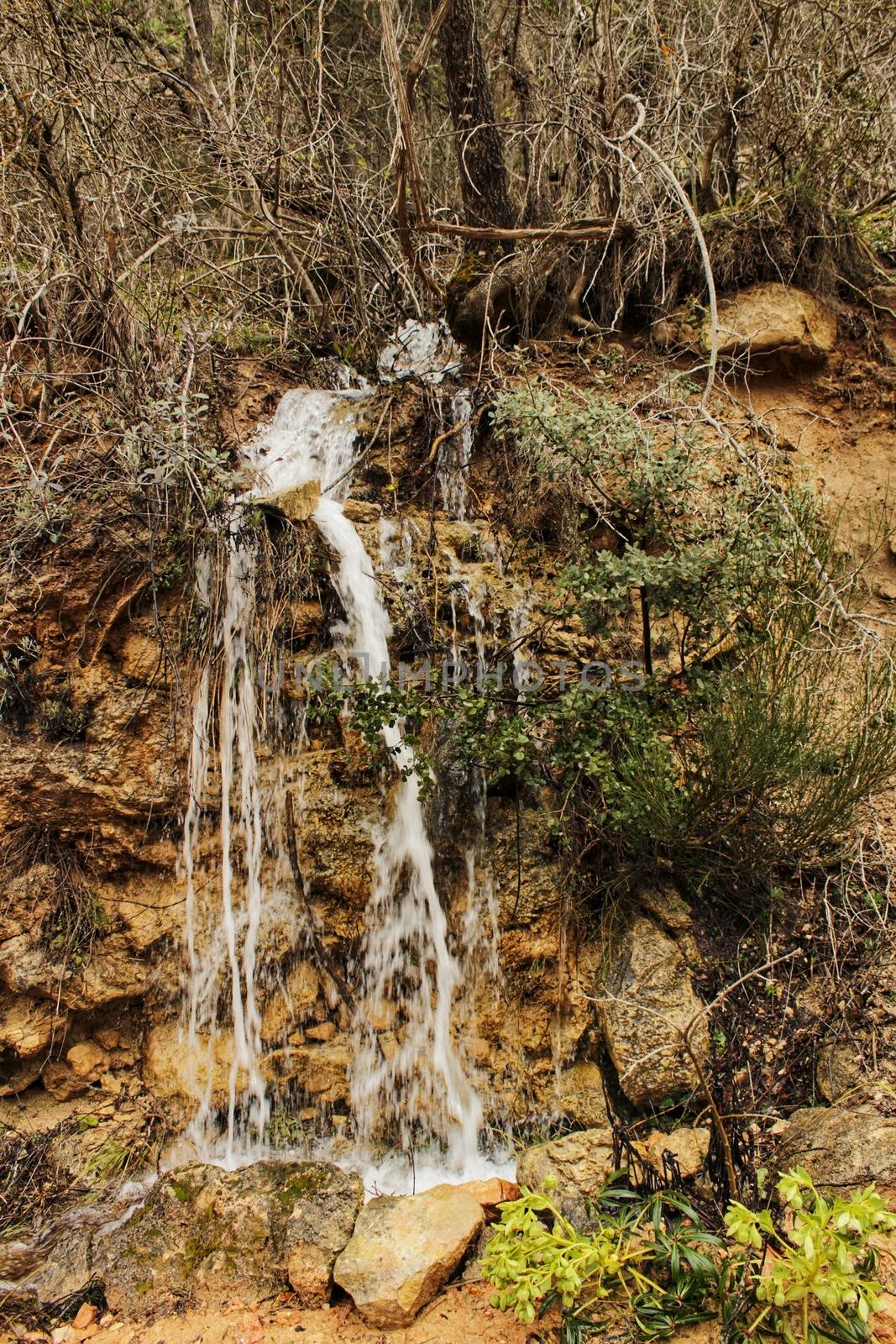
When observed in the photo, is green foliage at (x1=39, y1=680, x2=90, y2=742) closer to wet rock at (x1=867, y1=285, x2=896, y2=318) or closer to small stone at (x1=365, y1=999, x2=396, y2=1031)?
small stone at (x1=365, y1=999, x2=396, y2=1031)

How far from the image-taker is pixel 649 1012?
3.14 meters

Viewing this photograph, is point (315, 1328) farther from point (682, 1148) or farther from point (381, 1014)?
point (682, 1148)

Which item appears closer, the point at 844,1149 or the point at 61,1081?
the point at 844,1149

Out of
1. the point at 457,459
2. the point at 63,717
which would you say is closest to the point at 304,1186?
the point at 63,717

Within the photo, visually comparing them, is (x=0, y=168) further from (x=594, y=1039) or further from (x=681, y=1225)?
(x=681, y=1225)

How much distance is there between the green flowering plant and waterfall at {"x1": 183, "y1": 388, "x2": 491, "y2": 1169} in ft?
5.25

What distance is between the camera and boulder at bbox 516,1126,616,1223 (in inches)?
108

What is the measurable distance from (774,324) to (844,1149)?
14.5ft

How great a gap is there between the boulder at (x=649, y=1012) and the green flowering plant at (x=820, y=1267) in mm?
984

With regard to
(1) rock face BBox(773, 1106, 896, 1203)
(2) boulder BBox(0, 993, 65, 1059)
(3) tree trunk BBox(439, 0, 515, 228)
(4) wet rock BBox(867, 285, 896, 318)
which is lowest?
(2) boulder BBox(0, 993, 65, 1059)

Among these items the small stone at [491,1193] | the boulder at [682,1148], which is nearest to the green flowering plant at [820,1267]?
the boulder at [682,1148]

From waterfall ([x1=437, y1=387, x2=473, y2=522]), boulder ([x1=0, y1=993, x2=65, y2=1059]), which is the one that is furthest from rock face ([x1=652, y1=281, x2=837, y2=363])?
boulder ([x1=0, y1=993, x2=65, y2=1059])

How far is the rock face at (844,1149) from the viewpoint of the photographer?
2574 millimetres

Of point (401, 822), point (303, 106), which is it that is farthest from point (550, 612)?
point (303, 106)
